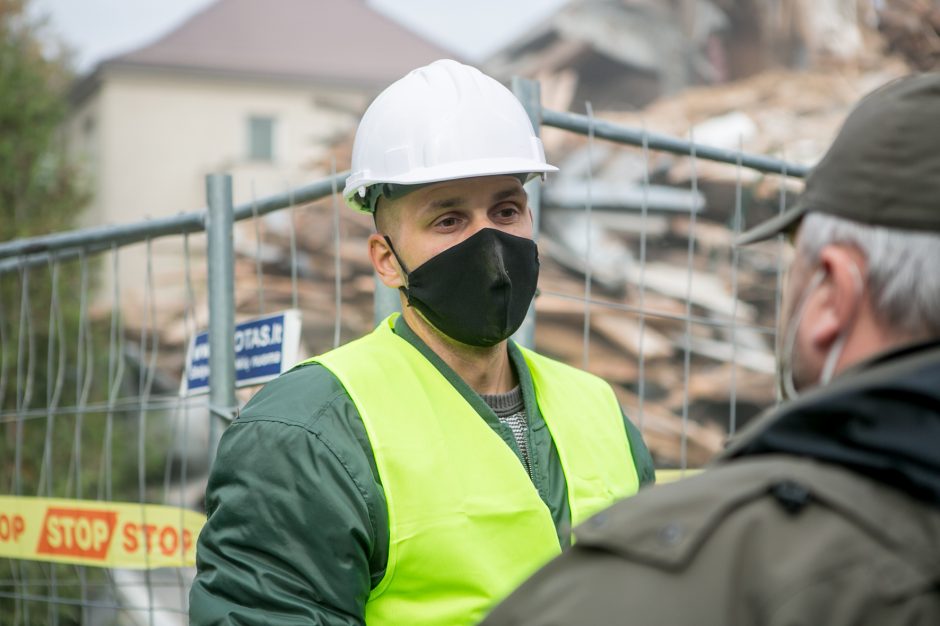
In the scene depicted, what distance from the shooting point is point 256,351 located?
309 cm

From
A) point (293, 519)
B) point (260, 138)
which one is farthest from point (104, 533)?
point (260, 138)

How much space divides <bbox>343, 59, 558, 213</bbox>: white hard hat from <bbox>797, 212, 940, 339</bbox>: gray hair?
4.08ft

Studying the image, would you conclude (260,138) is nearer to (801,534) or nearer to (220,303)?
(220,303)

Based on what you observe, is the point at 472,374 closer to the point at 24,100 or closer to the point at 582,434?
the point at 582,434

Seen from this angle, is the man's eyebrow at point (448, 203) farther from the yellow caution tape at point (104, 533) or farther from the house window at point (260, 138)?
the house window at point (260, 138)

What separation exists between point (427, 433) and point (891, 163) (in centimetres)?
117

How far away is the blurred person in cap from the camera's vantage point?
108 cm

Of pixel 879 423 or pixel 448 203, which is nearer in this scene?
pixel 879 423

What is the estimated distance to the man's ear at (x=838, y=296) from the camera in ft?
4.03

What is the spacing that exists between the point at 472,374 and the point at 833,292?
4.10 ft

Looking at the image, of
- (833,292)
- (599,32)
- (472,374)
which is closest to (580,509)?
(472,374)

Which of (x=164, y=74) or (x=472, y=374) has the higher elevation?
(x=164, y=74)

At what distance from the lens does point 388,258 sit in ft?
8.29

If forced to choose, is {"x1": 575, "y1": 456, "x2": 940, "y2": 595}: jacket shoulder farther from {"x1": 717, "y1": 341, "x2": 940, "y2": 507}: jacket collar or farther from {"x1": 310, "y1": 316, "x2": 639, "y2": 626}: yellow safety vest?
{"x1": 310, "y1": 316, "x2": 639, "y2": 626}: yellow safety vest
